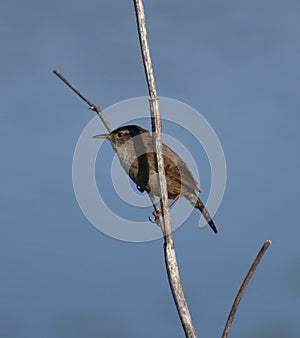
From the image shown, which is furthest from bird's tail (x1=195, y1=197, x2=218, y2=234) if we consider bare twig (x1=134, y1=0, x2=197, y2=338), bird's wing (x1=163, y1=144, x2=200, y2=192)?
bare twig (x1=134, y1=0, x2=197, y2=338)

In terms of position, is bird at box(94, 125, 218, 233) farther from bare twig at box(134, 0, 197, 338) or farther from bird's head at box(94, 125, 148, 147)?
bare twig at box(134, 0, 197, 338)

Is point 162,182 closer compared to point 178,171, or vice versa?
point 162,182

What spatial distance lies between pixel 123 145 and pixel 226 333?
216 inches

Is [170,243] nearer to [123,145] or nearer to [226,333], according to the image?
[226,333]

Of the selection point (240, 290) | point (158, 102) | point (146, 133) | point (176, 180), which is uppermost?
point (146, 133)

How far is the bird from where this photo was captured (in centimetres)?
860

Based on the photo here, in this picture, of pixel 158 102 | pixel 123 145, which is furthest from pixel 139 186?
pixel 158 102

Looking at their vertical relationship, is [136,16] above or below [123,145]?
below

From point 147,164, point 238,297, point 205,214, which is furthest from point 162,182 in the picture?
point 205,214

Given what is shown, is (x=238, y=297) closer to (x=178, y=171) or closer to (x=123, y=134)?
(x=178, y=171)

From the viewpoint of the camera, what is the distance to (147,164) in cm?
857

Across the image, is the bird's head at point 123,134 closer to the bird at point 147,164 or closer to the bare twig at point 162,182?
the bird at point 147,164

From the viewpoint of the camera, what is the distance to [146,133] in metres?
9.48

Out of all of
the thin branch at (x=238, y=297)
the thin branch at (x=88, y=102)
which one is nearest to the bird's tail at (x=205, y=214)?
the thin branch at (x=88, y=102)
